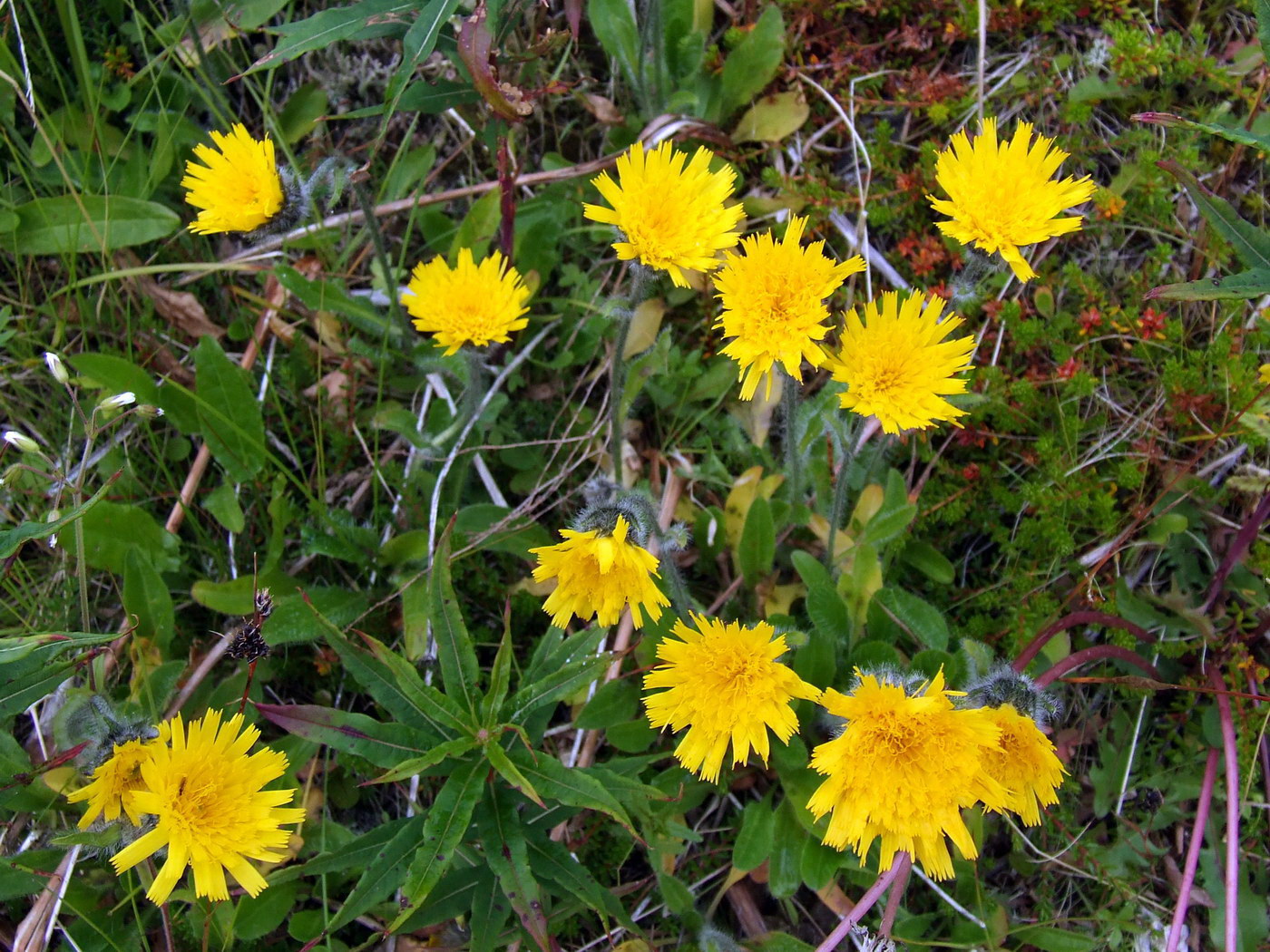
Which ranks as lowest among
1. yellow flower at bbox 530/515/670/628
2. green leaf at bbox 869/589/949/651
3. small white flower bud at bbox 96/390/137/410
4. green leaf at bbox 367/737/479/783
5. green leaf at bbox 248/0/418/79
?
green leaf at bbox 869/589/949/651

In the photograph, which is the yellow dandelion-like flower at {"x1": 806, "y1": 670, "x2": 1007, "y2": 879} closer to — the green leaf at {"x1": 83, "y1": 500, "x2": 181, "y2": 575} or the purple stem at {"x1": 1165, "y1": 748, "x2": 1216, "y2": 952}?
the purple stem at {"x1": 1165, "y1": 748, "x2": 1216, "y2": 952}

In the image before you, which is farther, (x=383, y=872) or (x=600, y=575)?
(x=600, y=575)

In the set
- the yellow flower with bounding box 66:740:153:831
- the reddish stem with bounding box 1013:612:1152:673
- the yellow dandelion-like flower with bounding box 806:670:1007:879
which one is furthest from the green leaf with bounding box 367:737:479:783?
the reddish stem with bounding box 1013:612:1152:673

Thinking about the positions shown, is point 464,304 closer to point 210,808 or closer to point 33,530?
point 33,530

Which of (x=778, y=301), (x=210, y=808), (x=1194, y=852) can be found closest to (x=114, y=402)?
(x=210, y=808)

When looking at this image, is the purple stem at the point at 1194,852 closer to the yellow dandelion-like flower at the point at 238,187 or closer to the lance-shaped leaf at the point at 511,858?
the lance-shaped leaf at the point at 511,858

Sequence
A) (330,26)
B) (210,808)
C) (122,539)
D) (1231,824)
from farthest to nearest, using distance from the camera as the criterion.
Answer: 1. (122,539)
2. (1231,824)
3. (330,26)
4. (210,808)

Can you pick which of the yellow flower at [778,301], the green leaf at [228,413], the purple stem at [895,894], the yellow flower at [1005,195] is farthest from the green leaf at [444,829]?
the yellow flower at [1005,195]
